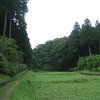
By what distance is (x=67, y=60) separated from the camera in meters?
89.0

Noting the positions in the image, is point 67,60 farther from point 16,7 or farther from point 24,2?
point 16,7

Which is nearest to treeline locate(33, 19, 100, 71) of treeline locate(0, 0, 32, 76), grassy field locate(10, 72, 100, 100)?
treeline locate(0, 0, 32, 76)

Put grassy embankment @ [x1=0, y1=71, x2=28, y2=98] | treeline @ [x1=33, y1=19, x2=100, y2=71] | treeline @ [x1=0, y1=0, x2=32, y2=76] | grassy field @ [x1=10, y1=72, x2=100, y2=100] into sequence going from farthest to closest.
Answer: treeline @ [x1=33, y1=19, x2=100, y2=71]
treeline @ [x1=0, y1=0, x2=32, y2=76]
grassy embankment @ [x1=0, y1=71, x2=28, y2=98]
grassy field @ [x1=10, y1=72, x2=100, y2=100]

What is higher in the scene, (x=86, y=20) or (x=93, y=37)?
(x=86, y=20)

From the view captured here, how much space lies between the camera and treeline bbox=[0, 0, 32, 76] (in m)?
29.4

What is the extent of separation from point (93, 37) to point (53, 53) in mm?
36372

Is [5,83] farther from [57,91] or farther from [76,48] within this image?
[76,48]

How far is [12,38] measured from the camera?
50781mm

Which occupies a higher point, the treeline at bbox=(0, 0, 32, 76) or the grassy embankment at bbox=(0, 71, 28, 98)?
the treeline at bbox=(0, 0, 32, 76)

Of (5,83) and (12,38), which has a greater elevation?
(12,38)

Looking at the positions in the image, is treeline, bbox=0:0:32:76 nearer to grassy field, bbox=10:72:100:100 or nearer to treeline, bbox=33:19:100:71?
grassy field, bbox=10:72:100:100

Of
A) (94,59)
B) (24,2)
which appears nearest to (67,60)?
(94,59)

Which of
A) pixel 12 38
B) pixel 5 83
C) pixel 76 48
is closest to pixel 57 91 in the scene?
pixel 5 83

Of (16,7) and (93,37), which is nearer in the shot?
(16,7)
